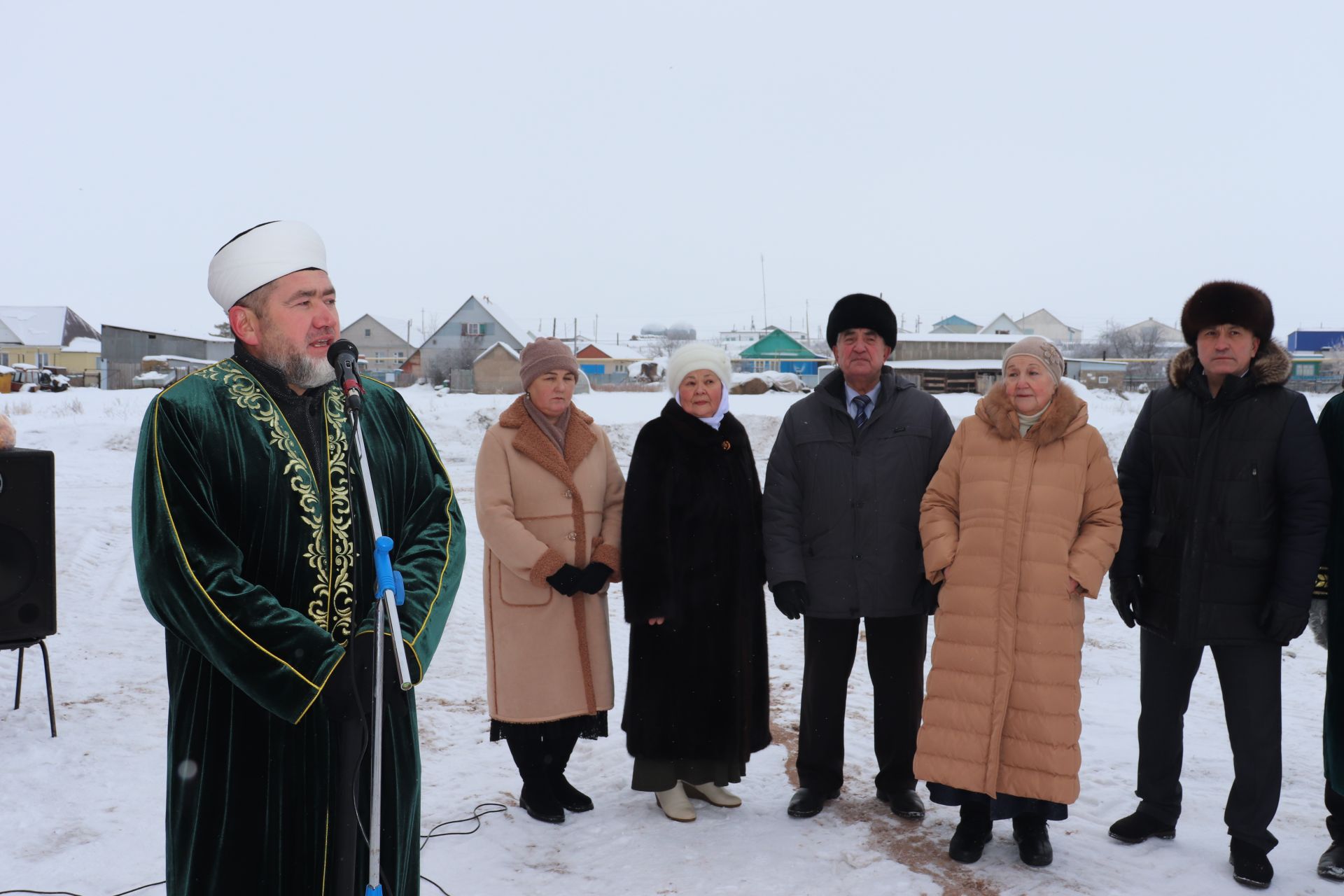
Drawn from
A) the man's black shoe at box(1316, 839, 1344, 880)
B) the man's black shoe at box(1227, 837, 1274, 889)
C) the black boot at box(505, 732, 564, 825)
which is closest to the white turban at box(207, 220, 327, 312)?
the black boot at box(505, 732, 564, 825)

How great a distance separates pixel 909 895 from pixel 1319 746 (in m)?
2.63

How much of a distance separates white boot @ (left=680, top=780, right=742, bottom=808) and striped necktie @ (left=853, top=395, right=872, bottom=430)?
156 centimetres

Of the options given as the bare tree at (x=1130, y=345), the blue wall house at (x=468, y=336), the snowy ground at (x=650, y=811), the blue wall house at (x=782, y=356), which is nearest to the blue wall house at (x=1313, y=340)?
the bare tree at (x=1130, y=345)

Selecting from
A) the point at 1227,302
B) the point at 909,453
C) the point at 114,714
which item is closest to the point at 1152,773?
the point at 909,453

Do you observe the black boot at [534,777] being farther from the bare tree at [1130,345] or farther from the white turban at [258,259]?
the bare tree at [1130,345]

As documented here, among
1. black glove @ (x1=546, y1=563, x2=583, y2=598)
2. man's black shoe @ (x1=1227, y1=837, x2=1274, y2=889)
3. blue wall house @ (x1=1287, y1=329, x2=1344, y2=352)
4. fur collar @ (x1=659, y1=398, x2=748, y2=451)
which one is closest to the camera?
man's black shoe @ (x1=1227, y1=837, x2=1274, y2=889)

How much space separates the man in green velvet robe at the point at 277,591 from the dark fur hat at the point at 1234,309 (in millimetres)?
2703

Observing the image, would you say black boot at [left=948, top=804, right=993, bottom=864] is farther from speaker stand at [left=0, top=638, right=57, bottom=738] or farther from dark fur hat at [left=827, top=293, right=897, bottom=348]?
speaker stand at [left=0, top=638, right=57, bottom=738]

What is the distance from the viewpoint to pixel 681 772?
3744mm

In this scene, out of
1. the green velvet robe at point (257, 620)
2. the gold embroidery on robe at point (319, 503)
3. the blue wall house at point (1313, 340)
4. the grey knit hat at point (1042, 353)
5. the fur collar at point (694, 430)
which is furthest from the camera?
the blue wall house at point (1313, 340)

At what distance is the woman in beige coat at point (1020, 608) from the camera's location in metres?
3.24

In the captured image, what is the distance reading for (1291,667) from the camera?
18.7ft

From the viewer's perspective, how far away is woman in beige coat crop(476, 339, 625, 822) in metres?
3.64

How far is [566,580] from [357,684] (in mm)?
1683
